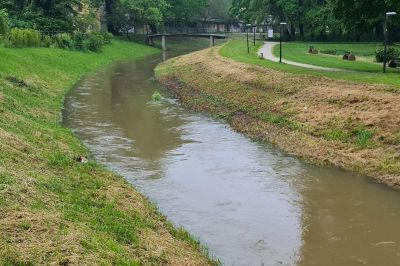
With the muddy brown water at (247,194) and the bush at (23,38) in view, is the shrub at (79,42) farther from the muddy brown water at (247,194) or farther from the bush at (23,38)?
the muddy brown water at (247,194)

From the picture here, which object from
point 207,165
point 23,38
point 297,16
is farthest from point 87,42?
point 207,165

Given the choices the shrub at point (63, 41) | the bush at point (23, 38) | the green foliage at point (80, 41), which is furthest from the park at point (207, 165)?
the green foliage at point (80, 41)

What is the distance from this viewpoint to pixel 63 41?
56344 mm

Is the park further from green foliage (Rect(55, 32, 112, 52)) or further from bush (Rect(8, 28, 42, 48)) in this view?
green foliage (Rect(55, 32, 112, 52))

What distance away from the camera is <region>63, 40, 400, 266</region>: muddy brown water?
443 inches

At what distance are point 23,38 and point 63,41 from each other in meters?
11.1

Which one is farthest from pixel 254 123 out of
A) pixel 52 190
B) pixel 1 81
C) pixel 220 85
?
pixel 52 190

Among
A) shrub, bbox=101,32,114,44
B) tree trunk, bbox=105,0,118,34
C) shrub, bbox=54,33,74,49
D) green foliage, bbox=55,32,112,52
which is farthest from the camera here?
tree trunk, bbox=105,0,118,34

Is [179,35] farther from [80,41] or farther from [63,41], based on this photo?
[63,41]

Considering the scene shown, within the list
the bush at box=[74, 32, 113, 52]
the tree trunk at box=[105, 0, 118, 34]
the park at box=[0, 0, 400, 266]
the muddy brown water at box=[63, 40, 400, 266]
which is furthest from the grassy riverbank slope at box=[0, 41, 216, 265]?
the tree trunk at box=[105, 0, 118, 34]

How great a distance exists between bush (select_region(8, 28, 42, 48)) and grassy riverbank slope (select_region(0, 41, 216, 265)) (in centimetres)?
2527

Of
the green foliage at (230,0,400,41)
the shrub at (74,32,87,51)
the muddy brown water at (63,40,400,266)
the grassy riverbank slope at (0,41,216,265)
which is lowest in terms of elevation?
the muddy brown water at (63,40,400,266)

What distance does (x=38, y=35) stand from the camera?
49.6 metres

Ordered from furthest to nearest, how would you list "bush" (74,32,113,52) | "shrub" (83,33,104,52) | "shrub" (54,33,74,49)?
"shrub" (83,33,104,52) → "bush" (74,32,113,52) → "shrub" (54,33,74,49)
